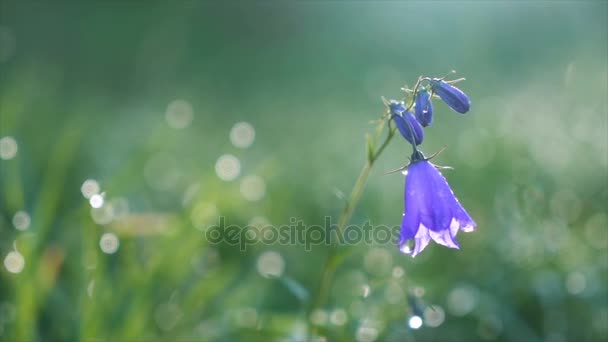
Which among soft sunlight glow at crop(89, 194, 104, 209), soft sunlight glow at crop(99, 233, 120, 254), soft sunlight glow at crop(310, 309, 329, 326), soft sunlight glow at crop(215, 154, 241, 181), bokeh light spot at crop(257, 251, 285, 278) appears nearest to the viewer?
soft sunlight glow at crop(310, 309, 329, 326)

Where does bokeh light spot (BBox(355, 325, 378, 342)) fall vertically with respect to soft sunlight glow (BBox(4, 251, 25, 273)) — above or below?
below

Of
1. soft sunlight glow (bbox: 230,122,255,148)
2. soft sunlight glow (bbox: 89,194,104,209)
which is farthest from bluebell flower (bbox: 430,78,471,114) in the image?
soft sunlight glow (bbox: 230,122,255,148)

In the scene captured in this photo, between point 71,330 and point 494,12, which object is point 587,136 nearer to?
point 71,330

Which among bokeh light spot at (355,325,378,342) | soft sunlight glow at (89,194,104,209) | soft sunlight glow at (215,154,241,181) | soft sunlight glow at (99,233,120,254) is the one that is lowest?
bokeh light spot at (355,325,378,342)

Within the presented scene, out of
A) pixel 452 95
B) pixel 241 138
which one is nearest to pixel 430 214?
pixel 452 95

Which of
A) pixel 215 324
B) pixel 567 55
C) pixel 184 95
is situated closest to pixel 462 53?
pixel 567 55

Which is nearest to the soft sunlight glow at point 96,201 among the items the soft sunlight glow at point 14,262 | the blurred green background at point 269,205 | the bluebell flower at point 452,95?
the blurred green background at point 269,205

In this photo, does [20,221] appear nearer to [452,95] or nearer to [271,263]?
[271,263]
